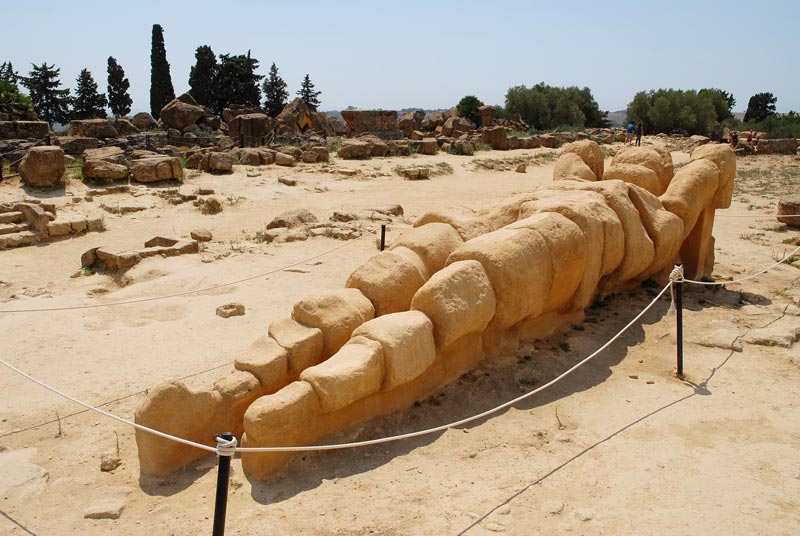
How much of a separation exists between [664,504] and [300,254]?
6.97 m

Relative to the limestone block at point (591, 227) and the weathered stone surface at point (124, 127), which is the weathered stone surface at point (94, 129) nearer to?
the weathered stone surface at point (124, 127)

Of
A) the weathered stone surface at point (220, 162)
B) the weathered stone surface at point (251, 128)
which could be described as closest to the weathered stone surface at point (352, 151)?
the weathered stone surface at point (251, 128)

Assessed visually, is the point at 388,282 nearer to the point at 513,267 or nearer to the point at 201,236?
the point at 513,267

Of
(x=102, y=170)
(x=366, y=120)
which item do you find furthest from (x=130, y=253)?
(x=366, y=120)

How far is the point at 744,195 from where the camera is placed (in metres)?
15.7

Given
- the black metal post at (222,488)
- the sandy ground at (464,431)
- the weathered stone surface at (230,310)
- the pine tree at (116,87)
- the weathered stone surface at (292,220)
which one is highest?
the pine tree at (116,87)

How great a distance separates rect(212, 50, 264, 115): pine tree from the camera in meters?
35.5

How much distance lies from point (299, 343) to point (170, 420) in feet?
3.42

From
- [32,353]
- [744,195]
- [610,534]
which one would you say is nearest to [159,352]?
[32,353]

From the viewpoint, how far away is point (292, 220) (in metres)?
11.5

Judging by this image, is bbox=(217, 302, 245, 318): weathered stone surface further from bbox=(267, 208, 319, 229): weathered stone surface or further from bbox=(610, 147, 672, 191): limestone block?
bbox=(610, 147, 672, 191): limestone block

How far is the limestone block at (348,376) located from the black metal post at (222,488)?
47.0 inches

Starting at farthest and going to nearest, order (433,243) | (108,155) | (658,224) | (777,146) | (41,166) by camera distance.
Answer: (777,146), (108,155), (41,166), (658,224), (433,243)

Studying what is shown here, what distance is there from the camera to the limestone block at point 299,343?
4625 millimetres
